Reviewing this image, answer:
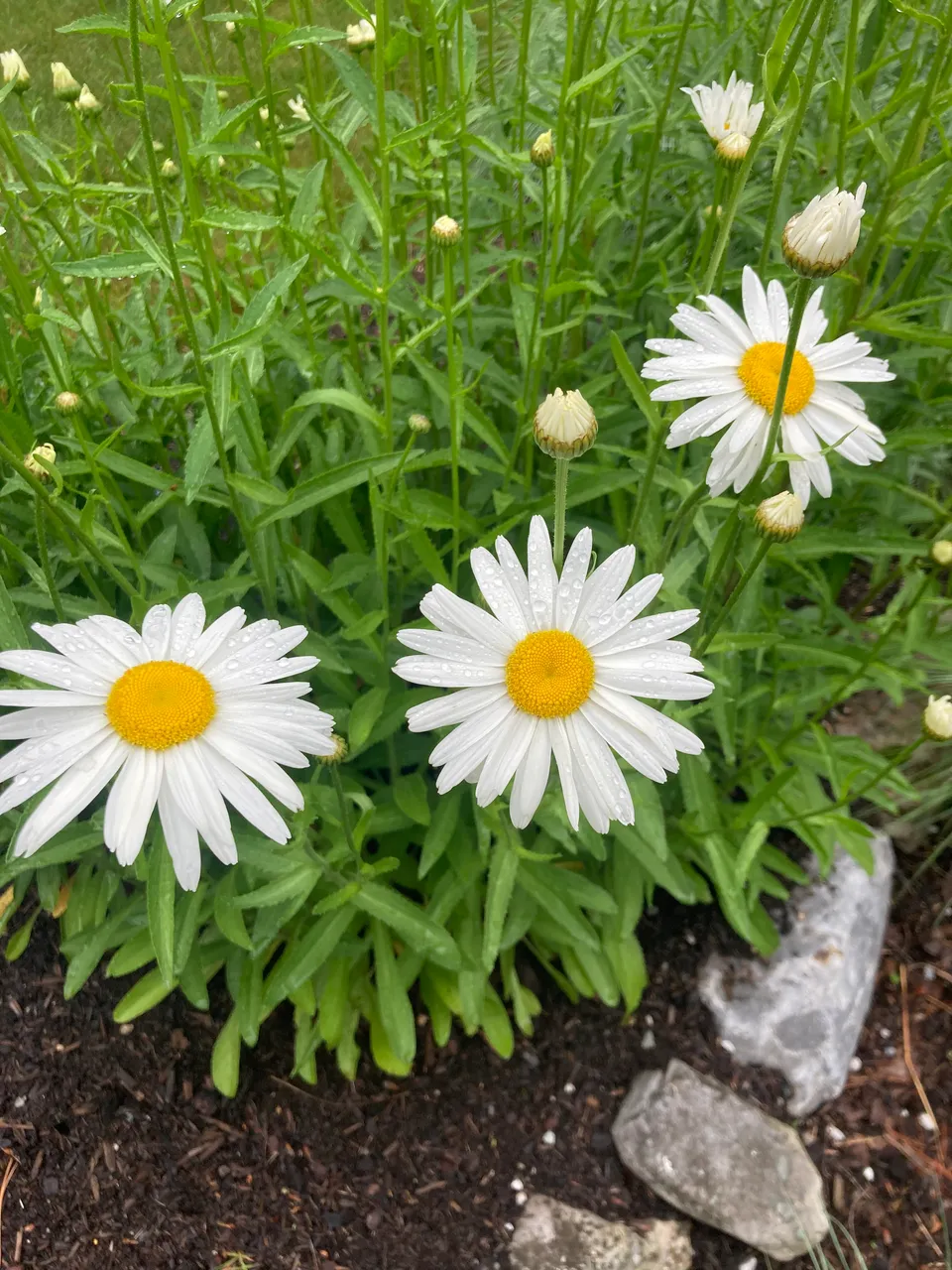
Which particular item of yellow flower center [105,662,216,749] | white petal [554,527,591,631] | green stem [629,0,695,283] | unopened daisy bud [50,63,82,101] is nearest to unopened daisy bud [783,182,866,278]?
white petal [554,527,591,631]

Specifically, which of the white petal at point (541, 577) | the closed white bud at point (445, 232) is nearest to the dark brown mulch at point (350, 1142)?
the white petal at point (541, 577)

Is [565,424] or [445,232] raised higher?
[445,232]

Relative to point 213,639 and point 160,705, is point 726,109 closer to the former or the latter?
point 213,639

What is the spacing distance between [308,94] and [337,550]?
36.6 inches

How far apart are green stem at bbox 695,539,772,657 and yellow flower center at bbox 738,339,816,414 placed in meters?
0.23

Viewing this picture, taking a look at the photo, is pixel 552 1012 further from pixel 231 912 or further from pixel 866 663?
pixel 866 663

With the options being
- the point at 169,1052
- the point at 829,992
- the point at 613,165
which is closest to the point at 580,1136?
the point at 829,992

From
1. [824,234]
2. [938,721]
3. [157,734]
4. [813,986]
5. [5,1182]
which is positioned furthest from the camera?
[813,986]

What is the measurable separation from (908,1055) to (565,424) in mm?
1985

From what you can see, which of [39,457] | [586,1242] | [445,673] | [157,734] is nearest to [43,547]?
[39,457]

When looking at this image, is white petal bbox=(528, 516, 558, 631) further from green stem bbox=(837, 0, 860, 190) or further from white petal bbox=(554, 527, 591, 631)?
green stem bbox=(837, 0, 860, 190)

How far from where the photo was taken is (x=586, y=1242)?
2051 millimetres

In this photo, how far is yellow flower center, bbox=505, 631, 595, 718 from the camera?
50.9 inches

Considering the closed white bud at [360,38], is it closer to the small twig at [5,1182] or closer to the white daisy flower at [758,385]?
the white daisy flower at [758,385]
